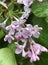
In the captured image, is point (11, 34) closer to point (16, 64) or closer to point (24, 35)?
point (24, 35)

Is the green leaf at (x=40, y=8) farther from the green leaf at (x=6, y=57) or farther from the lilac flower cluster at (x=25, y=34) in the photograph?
the green leaf at (x=6, y=57)

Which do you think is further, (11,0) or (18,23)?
(11,0)

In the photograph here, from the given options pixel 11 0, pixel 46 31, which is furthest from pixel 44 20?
pixel 11 0

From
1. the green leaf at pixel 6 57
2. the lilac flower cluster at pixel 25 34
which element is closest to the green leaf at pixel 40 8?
the lilac flower cluster at pixel 25 34

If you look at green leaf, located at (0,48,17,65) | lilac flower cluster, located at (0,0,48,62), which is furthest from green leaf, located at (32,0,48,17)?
green leaf, located at (0,48,17,65)

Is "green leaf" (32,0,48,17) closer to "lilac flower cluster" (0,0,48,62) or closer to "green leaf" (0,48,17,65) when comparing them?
"lilac flower cluster" (0,0,48,62)
